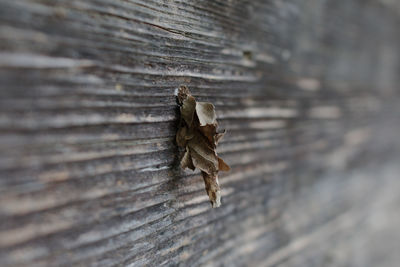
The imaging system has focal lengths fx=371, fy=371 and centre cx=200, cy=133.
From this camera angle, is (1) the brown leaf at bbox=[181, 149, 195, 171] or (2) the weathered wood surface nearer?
(2) the weathered wood surface

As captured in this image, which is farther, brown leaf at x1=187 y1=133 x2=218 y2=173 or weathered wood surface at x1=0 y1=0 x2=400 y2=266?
brown leaf at x1=187 y1=133 x2=218 y2=173

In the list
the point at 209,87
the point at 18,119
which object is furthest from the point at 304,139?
the point at 18,119

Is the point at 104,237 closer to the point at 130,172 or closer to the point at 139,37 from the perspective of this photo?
the point at 130,172

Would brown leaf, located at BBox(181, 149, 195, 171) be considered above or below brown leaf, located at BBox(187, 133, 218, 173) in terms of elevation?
below
